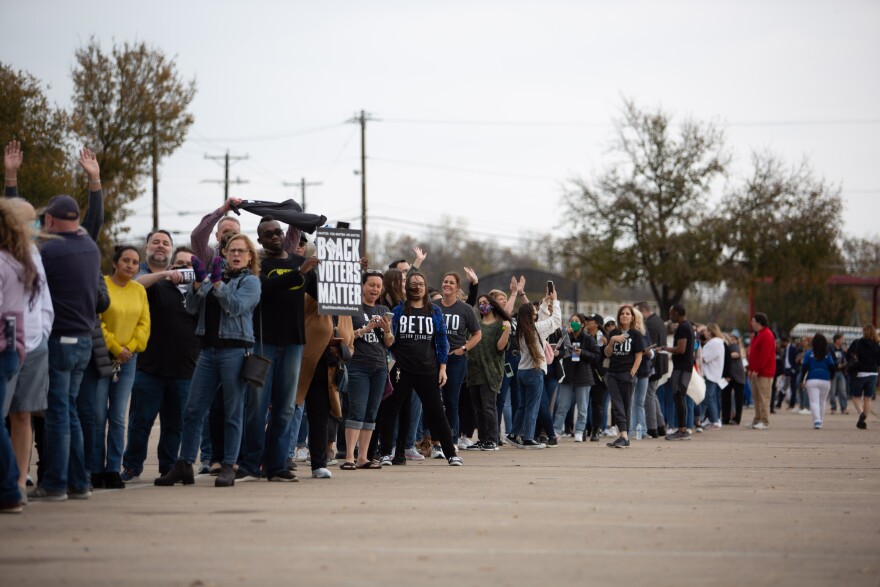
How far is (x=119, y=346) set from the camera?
408 inches

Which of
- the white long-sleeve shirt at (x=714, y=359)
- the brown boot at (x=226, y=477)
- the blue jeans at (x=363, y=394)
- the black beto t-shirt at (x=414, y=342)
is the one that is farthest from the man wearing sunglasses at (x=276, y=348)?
the white long-sleeve shirt at (x=714, y=359)

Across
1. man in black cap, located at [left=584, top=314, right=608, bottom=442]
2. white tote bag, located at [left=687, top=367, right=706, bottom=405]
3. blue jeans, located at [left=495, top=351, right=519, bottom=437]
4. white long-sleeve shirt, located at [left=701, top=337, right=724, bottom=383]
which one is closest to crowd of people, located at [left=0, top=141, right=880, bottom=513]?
blue jeans, located at [left=495, top=351, right=519, bottom=437]

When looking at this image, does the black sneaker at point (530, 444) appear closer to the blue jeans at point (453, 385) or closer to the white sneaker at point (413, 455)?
the blue jeans at point (453, 385)

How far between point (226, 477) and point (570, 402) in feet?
32.7

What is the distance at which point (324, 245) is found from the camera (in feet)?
38.1

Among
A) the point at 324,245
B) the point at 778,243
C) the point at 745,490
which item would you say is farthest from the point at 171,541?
the point at 778,243

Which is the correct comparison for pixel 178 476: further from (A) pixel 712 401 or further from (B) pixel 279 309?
(A) pixel 712 401

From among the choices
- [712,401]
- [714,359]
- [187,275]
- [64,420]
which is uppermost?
[187,275]

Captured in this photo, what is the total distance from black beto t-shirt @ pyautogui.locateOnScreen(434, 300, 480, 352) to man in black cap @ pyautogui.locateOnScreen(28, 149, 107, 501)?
6.75m

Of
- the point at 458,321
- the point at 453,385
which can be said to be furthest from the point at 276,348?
the point at 453,385

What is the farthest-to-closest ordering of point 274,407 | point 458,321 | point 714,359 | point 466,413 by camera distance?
point 714,359 < point 466,413 < point 458,321 < point 274,407

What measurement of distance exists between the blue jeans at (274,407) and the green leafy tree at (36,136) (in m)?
19.3

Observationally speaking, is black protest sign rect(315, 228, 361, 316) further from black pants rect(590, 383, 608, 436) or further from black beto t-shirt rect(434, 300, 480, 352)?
black pants rect(590, 383, 608, 436)

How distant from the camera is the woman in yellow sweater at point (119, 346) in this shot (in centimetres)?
1038
